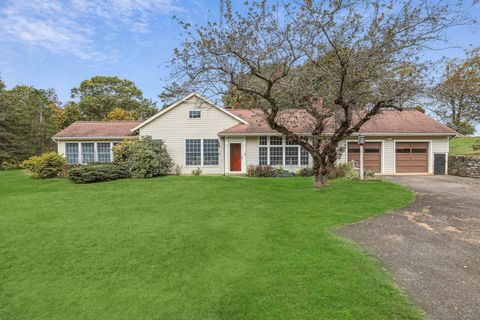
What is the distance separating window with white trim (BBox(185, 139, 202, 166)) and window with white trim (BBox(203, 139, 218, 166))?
0.34 metres

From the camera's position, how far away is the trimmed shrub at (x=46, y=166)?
55.5ft

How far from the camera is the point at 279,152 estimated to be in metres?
17.6

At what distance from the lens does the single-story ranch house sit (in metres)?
17.1

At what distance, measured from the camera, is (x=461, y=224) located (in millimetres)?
6562

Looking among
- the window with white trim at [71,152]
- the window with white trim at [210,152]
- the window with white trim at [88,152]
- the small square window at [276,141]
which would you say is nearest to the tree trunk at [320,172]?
the small square window at [276,141]

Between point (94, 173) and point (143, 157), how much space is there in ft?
9.22

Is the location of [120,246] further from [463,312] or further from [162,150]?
[162,150]

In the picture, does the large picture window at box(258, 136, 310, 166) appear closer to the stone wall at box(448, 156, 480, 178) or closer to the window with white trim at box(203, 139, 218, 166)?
the window with white trim at box(203, 139, 218, 166)

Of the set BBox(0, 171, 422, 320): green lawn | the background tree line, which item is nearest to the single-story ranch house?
BBox(0, 171, 422, 320): green lawn

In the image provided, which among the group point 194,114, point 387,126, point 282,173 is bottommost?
point 282,173

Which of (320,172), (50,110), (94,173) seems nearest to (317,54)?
(320,172)

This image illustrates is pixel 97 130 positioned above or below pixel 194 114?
below

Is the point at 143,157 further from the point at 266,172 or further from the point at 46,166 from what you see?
the point at 266,172

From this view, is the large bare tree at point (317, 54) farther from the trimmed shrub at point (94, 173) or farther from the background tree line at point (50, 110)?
the background tree line at point (50, 110)
